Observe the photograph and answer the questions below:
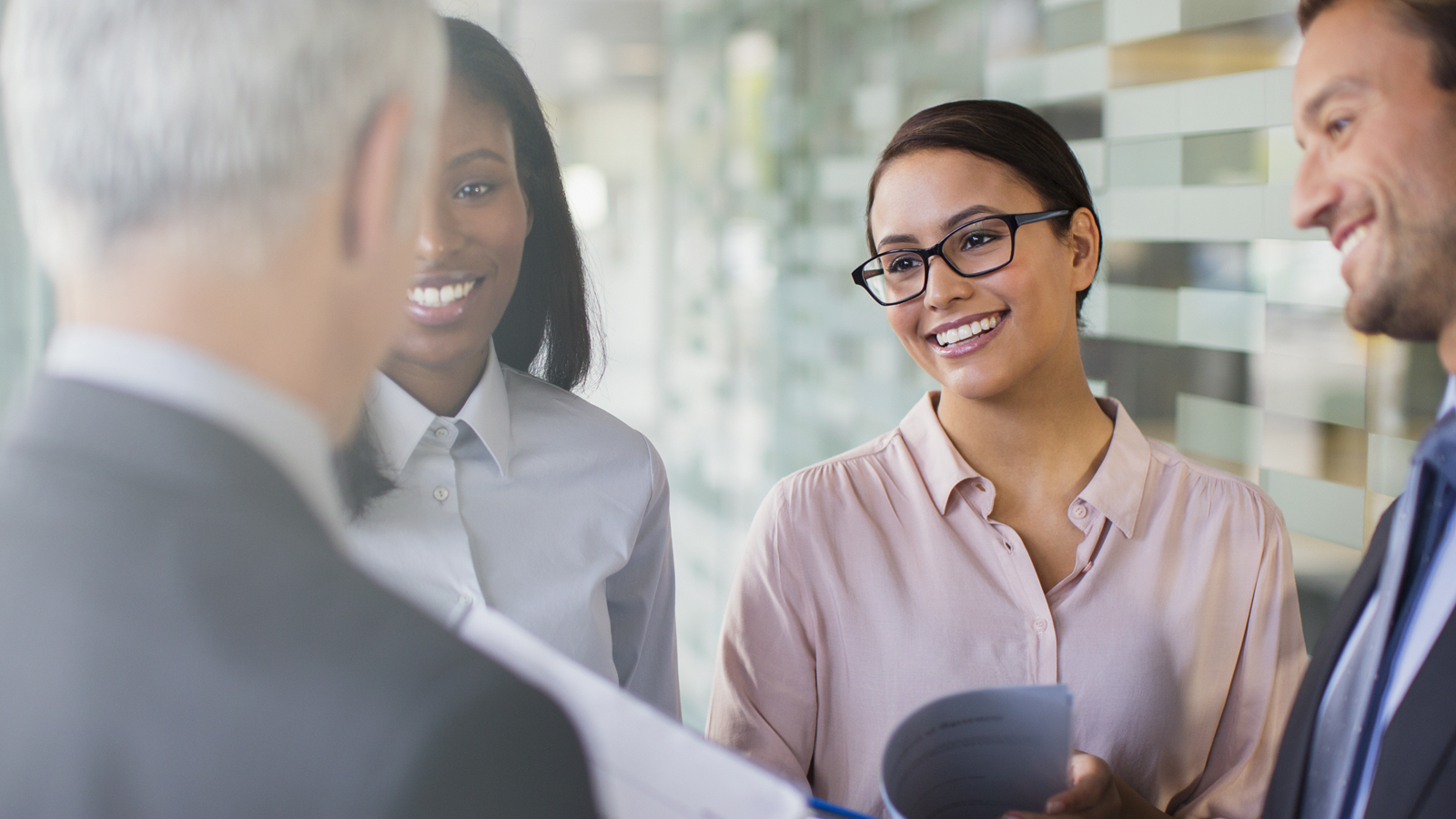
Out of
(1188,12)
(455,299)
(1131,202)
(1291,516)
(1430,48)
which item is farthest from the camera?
(1131,202)

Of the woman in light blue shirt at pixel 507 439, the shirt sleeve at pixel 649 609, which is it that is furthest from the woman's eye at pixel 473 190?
the shirt sleeve at pixel 649 609

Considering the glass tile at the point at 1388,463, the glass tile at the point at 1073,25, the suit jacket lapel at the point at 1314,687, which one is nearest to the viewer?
the suit jacket lapel at the point at 1314,687

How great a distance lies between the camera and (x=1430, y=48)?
711 mm

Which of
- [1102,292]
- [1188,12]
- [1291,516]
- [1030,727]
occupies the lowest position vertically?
[1291,516]

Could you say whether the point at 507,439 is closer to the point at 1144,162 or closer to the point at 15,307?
the point at 15,307

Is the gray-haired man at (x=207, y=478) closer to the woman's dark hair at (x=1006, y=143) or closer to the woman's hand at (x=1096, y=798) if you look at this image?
the woman's hand at (x=1096, y=798)

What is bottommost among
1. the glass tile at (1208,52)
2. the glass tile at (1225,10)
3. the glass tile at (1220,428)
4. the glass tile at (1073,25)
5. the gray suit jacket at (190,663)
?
the glass tile at (1220,428)

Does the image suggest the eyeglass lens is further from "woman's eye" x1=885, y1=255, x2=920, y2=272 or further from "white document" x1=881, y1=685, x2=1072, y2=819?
"white document" x1=881, y1=685, x2=1072, y2=819

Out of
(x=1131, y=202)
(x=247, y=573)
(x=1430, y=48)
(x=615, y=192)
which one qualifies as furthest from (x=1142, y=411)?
(x=615, y=192)

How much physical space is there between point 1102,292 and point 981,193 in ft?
2.74

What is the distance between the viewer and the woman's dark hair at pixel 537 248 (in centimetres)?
100

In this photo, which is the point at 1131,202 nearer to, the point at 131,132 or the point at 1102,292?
the point at 1102,292

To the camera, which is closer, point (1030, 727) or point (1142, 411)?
point (1030, 727)

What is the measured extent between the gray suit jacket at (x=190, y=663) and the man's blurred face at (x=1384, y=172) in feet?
2.21
